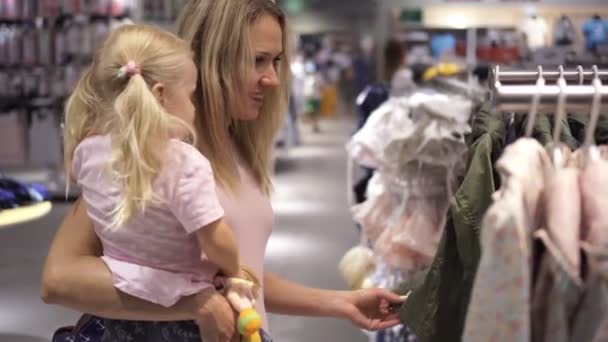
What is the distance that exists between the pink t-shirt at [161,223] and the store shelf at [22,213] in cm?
214

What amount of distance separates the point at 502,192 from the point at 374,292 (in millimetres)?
833

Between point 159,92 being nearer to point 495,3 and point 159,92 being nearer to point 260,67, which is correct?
point 260,67

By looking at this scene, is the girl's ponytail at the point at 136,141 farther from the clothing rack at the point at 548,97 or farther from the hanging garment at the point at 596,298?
the hanging garment at the point at 596,298

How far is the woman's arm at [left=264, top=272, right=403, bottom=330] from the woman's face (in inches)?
15.8

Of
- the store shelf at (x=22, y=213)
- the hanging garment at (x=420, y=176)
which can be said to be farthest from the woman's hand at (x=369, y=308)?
the store shelf at (x=22, y=213)

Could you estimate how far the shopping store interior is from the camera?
1121 millimetres

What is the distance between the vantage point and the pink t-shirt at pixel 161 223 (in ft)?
5.02

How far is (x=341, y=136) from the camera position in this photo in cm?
1647

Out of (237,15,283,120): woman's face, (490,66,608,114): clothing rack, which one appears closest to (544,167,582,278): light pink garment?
(490,66,608,114): clothing rack

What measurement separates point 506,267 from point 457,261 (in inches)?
22.2

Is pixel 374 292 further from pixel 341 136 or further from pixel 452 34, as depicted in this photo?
pixel 341 136

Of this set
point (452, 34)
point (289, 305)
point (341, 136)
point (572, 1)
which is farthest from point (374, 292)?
point (341, 136)

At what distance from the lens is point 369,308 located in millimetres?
1933

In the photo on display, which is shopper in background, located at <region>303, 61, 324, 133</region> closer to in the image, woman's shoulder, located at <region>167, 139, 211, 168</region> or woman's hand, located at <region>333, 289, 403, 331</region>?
woman's hand, located at <region>333, 289, 403, 331</region>
